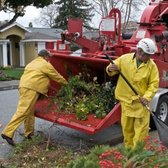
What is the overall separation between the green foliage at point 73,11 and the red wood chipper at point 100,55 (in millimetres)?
44011

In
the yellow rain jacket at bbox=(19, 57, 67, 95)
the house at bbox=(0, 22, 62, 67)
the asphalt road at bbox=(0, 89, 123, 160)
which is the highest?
the yellow rain jacket at bbox=(19, 57, 67, 95)

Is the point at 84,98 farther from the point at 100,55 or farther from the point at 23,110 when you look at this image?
the point at 23,110

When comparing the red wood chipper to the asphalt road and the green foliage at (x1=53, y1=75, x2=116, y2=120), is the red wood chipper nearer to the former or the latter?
the green foliage at (x1=53, y1=75, x2=116, y2=120)

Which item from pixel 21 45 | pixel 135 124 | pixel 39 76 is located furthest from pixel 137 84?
pixel 21 45

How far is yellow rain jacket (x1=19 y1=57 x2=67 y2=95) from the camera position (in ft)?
22.8

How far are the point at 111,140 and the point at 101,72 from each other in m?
1.36

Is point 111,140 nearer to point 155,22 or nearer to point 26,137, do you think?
point 26,137

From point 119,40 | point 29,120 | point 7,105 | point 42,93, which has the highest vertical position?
point 119,40

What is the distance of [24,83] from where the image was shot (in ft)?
22.8

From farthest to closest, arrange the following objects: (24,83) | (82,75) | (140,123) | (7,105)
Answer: (7,105) < (82,75) < (24,83) < (140,123)

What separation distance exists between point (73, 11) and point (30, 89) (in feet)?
151

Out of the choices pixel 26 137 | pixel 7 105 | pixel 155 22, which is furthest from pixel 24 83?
pixel 7 105

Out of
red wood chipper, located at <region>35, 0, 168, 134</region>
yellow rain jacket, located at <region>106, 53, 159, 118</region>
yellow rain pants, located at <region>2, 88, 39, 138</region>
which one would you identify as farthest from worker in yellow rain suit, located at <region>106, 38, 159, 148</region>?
yellow rain pants, located at <region>2, 88, 39, 138</region>

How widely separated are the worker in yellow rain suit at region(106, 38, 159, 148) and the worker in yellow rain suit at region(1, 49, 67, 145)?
156cm
